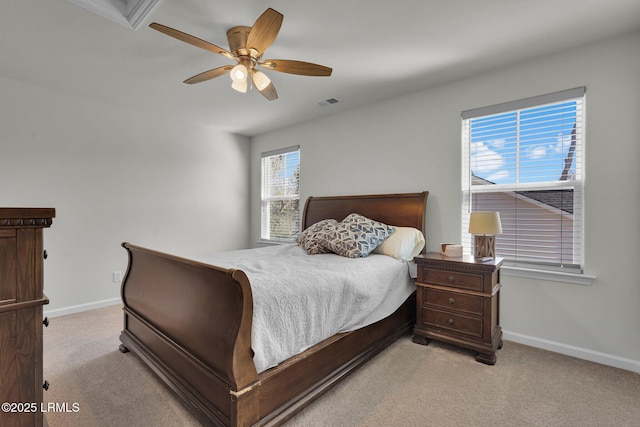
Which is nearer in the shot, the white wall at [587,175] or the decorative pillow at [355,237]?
the white wall at [587,175]

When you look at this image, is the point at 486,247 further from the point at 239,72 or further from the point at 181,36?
the point at 181,36

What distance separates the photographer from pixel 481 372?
210 cm

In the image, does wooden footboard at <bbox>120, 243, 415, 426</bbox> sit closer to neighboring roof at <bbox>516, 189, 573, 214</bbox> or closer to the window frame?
the window frame

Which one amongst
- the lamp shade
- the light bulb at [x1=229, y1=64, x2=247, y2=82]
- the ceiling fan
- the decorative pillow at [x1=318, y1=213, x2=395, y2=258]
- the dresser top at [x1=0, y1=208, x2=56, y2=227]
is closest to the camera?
the dresser top at [x1=0, y1=208, x2=56, y2=227]

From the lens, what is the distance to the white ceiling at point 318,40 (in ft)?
6.18

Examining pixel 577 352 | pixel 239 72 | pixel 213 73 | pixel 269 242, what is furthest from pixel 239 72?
pixel 577 352

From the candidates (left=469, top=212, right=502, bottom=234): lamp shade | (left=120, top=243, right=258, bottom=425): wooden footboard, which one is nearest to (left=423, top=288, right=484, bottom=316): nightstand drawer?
(left=469, top=212, right=502, bottom=234): lamp shade

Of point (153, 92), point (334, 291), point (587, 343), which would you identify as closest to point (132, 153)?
point (153, 92)

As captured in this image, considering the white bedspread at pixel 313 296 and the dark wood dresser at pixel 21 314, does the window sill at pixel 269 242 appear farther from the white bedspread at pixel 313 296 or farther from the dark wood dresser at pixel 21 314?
the dark wood dresser at pixel 21 314

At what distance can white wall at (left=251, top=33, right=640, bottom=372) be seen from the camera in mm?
2162

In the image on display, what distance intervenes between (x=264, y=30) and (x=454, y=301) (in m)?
2.38

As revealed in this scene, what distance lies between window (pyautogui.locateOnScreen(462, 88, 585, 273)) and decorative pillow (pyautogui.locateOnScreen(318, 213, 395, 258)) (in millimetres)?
869

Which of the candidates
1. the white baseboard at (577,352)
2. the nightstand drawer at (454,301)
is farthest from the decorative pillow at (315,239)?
the white baseboard at (577,352)

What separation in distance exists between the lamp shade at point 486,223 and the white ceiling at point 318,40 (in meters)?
1.32
